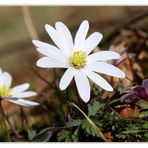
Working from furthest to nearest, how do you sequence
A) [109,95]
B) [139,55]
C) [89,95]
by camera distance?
[139,55], [109,95], [89,95]

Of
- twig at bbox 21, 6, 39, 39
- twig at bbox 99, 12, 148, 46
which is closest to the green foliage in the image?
twig at bbox 99, 12, 148, 46

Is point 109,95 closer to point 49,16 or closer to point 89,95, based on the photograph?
point 89,95

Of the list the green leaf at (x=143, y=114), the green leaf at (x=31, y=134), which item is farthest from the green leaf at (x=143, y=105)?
the green leaf at (x=31, y=134)

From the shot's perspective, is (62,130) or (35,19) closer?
(62,130)

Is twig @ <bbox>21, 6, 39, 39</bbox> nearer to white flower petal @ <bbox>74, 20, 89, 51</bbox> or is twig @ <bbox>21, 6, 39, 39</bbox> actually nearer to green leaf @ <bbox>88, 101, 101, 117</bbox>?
white flower petal @ <bbox>74, 20, 89, 51</bbox>

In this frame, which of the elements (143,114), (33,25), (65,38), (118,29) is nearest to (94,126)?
(143,114)

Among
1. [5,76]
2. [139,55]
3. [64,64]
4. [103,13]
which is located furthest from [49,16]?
[64,64]

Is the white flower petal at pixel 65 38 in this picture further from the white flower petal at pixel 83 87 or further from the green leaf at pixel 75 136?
the green leaf at pixel 75 136
